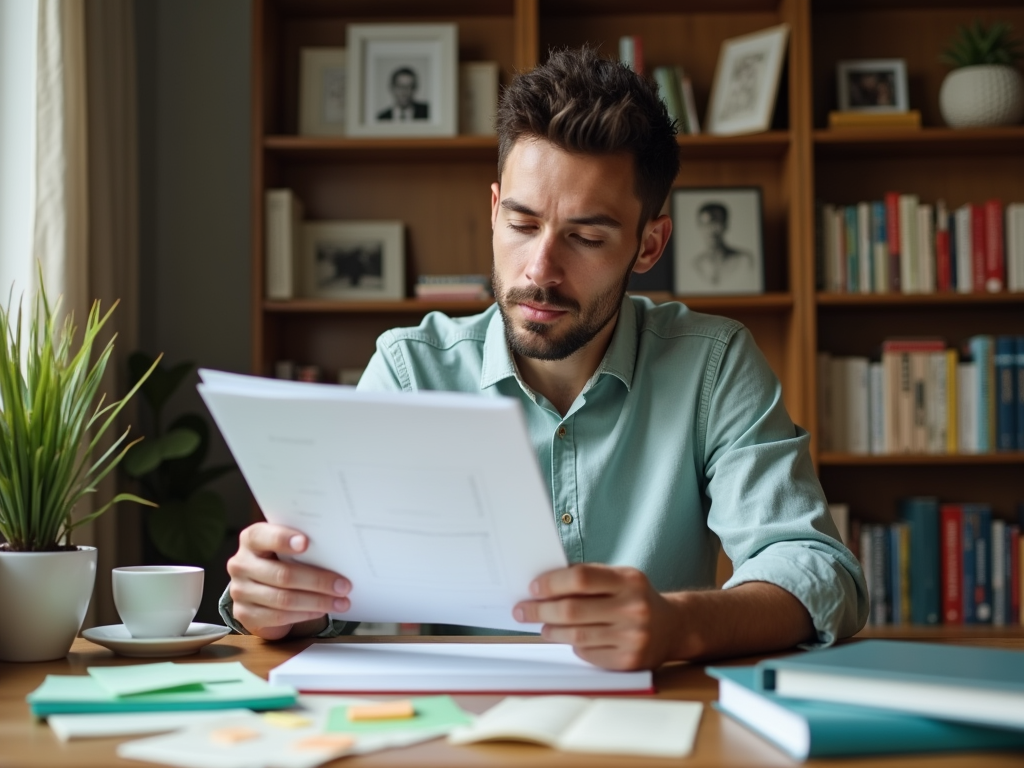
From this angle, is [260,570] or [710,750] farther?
[260,570]

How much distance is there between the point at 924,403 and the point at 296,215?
171 centimetres

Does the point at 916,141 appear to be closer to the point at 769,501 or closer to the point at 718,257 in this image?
the point at 718,257

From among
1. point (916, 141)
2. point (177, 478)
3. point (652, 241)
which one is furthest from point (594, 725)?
point (916, 141)

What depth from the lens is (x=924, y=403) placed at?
2.78 m

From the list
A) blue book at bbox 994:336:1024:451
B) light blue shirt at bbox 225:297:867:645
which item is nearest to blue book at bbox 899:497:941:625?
blue book at bbox 994:336:1024:451

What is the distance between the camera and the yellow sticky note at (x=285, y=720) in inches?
29.9

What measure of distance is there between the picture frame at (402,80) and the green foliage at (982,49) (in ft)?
4.30

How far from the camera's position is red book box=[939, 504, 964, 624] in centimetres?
274

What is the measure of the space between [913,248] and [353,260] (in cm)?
147

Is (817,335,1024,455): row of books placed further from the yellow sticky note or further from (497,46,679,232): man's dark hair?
the yellow sticky note

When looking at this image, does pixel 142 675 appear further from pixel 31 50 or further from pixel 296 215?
pixel 296 215

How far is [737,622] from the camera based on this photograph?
100 cm

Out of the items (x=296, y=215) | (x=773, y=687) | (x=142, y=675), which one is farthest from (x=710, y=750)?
(x=296, y=215)

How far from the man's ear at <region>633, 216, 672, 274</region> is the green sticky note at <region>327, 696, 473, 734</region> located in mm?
880
